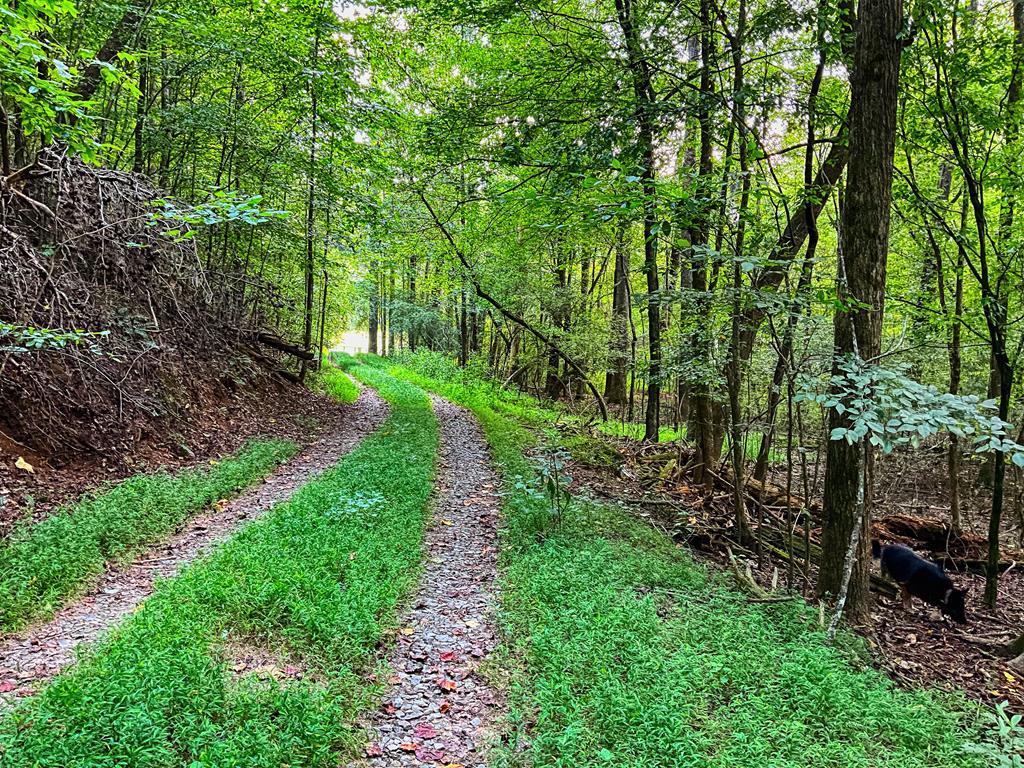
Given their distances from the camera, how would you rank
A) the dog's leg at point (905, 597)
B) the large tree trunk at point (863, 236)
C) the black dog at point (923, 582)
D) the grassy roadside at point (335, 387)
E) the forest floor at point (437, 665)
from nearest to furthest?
the forest floor at point (437, 665)
the large tree trunk at point (863, 236)
the black dog at point (923, 582)
the dog's leg at point (905, 597)
the grassy roadside at point (335, 387)

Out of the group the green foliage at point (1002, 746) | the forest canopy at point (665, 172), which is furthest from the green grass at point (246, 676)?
the green foliage at point (1002, 746)

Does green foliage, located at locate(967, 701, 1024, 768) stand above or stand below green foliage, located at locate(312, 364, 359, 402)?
below

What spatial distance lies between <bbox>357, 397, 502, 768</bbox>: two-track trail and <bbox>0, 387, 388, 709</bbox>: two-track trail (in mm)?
2342

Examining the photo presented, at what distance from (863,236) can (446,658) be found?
215 inches

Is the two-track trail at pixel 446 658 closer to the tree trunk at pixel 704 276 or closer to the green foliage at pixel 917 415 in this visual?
the green foliage at pixel 917 415

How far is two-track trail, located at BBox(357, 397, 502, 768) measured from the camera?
341 centimetres

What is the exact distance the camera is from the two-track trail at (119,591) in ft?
11.9

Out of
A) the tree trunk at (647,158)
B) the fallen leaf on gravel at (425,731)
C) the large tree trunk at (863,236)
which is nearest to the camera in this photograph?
the fallen leaf on gravel at (425,731)

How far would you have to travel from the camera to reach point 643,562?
19.7 feet

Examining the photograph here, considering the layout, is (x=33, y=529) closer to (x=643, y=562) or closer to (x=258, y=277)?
(x=643, y=562)

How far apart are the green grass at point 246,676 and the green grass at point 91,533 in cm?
95

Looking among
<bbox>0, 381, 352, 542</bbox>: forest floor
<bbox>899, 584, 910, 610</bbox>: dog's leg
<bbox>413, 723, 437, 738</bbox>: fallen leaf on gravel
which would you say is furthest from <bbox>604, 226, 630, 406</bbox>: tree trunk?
<bbox>413, 723, 437, 738</bbox>: fallen leaf on gravel

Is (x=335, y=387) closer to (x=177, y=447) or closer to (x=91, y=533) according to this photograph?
(x=177, y=447)

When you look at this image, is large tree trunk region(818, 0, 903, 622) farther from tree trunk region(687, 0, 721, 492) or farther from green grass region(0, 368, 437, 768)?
green grass region(0, 368, 437, 768)
